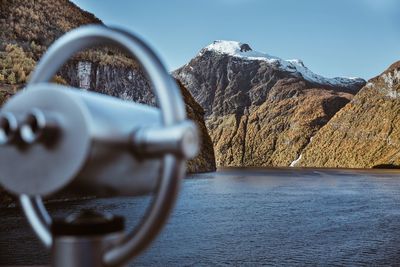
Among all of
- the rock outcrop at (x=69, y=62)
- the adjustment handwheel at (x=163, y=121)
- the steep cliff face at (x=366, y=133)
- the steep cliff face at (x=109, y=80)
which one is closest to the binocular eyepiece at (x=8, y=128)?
the adjustment handwheel at (x=163, y=121)

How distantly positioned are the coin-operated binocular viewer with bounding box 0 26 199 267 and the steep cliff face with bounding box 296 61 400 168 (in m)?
142

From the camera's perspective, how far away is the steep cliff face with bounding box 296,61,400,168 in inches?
5625

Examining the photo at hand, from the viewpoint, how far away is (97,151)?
2.87ft

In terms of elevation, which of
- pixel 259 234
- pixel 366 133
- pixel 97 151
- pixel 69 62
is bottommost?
pixel 259 234

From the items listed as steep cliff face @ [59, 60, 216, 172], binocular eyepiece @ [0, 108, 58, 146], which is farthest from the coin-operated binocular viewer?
steep cliff face @ [59, 60, 216, 172]

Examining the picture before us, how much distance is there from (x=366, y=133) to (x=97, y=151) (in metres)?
154

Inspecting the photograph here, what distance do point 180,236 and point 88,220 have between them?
91.7ft

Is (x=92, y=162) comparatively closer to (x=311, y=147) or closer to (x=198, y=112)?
(x=198, y=112)

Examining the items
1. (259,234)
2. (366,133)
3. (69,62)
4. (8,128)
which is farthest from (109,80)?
(366,133)

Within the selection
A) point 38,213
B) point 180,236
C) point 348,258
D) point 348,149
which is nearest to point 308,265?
point 348,258

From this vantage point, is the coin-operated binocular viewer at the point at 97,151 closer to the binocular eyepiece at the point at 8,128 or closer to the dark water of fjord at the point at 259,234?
the binocular eyepiece at the point at 8,128

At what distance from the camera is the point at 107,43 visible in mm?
1006

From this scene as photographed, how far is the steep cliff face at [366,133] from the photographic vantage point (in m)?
143

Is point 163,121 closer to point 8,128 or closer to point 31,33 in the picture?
point 8,128
